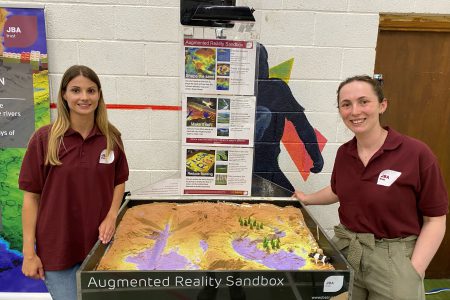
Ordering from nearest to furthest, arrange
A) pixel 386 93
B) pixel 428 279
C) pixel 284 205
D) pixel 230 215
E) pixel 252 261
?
pixel 252 261
pixel 230 215
pixel 284 205
pixel 386 93
pixel 428 279

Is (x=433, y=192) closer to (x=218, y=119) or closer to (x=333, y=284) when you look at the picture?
(x=333, y=284)

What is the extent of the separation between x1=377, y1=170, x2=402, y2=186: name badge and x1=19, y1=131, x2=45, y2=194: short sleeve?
1273 mm

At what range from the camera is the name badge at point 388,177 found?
1298 millimetres

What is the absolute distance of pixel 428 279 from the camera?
267 centimetres

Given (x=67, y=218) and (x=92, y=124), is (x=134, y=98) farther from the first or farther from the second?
(x=67, y=218)

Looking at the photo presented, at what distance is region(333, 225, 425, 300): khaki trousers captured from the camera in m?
1.28

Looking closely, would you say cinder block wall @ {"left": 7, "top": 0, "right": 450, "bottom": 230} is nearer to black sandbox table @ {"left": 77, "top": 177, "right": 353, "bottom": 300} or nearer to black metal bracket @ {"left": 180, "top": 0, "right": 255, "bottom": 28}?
black metal bracket @ {"left": 180, "top": 0, "right": 255, "bottom": 28}

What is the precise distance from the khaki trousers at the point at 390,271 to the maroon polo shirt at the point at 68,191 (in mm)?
1028

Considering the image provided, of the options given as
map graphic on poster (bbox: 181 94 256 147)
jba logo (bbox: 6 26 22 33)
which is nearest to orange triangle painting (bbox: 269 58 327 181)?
map graphic on poster (bbox: 181 94 256 147)

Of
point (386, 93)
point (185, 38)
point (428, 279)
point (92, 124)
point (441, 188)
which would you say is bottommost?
point (428, 279)

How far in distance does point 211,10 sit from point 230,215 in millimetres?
945

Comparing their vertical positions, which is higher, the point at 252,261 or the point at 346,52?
the point at 346,52

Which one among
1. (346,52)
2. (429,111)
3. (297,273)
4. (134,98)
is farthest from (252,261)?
(429,111)

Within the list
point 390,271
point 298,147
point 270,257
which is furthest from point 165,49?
point 390,271
